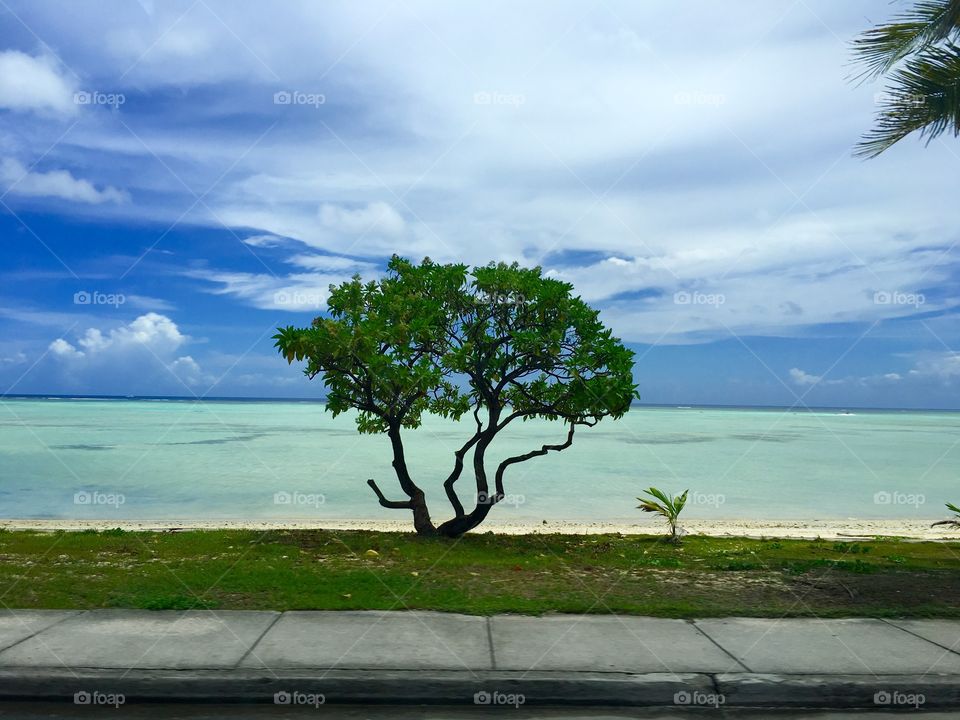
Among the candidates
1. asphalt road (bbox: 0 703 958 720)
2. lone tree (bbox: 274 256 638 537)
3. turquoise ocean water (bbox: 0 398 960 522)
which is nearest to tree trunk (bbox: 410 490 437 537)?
lone tree (bbox: 274 256 638 537)

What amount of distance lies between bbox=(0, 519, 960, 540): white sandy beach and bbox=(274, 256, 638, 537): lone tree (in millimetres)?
5730

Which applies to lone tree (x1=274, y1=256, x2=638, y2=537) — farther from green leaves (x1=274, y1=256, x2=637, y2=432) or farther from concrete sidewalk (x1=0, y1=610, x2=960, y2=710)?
concrete sidewalk (x1=0, y1=610, x2=960, y2=710)

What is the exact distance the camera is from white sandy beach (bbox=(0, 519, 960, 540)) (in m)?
17.6

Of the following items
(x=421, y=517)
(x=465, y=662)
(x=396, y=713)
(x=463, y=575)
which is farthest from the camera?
(x=421, y=517)

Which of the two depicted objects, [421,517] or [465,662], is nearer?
[465,662]

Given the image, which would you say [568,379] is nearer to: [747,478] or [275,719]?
[275,719]

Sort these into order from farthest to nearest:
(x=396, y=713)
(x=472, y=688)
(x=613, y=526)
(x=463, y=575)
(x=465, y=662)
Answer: (x=613, y=526) < (x=463, y=575) < (x=465, y=662) < (x=472, y=688) < (x=396, y=713)

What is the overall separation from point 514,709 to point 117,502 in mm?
23058

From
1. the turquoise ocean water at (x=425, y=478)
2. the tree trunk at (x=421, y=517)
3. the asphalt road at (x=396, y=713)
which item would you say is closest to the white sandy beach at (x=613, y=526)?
the turquoise ocean water at (x=425, y=478)

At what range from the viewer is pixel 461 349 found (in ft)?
37.8

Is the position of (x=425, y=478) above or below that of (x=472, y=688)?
above

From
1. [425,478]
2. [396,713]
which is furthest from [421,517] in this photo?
[425,478]

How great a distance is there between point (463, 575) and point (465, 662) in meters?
3.22

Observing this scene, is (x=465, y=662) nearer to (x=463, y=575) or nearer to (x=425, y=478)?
(x=463, y=575)
